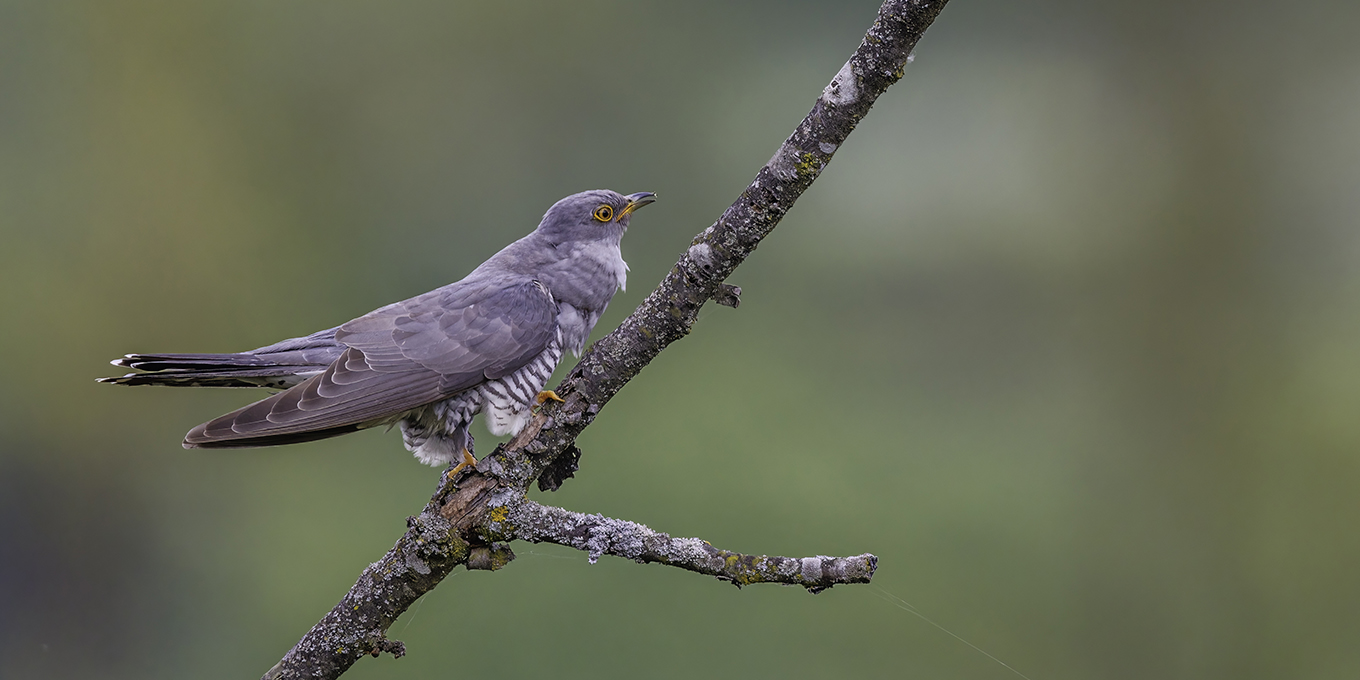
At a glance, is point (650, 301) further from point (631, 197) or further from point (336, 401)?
point (631, 197)

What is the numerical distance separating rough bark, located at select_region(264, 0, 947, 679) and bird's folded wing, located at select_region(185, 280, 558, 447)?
26 cm

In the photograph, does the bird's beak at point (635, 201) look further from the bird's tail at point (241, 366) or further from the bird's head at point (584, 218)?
the bird's tail at point (241, 366)

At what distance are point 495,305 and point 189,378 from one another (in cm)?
63

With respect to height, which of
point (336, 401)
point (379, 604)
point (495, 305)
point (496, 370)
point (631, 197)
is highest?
point (631, 197)

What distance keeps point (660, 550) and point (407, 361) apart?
2.59ft

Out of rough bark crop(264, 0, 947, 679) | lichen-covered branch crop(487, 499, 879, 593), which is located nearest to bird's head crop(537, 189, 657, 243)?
rough bark crop(264, 0, 947, 679)

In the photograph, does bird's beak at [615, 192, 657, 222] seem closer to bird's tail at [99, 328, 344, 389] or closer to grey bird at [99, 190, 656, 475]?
grey bird at [99, 190, 656, 475]

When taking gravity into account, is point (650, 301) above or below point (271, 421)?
above

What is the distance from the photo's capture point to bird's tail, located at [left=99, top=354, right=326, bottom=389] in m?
1.55

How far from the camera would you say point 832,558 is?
1166mm

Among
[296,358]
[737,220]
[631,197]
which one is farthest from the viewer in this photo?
[631,197]

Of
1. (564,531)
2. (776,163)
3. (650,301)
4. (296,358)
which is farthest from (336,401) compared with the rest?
(776,163)

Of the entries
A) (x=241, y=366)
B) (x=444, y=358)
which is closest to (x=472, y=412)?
(x=444, y=358)

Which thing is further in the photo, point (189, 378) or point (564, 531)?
point (189, 378)
